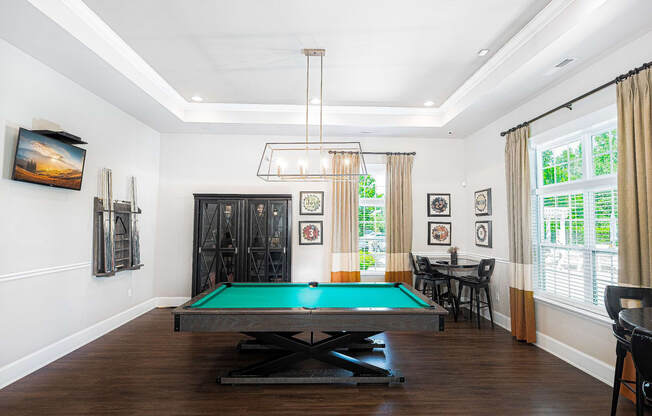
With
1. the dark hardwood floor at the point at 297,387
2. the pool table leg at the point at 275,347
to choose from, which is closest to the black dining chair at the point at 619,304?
the dark hardwood floor at the point at 297,387

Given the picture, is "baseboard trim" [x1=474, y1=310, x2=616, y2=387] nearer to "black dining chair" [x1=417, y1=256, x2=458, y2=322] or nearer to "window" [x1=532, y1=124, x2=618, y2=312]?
"window" [x1=532, y1=124, x2=618, y2=312]

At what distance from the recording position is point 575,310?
3.38 metres

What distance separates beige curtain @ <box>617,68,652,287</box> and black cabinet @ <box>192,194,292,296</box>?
12.7ft

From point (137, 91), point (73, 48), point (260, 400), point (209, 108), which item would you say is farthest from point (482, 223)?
point (73, 48)

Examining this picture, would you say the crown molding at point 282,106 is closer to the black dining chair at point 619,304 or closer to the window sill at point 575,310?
the black dining chair at point 619,304

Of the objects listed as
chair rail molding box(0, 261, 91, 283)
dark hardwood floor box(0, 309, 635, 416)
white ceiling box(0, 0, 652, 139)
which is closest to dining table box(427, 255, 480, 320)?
dark hardwood floor box(0, 309, 635, 416)

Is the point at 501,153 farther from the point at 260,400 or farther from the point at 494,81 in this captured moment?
the point at 260,400

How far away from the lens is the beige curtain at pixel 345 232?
18.4 feet

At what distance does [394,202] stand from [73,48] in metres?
4.56

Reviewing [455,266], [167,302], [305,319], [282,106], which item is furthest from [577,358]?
[167,302]

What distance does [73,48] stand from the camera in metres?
2.97

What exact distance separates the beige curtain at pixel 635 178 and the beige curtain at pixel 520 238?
3.89ft

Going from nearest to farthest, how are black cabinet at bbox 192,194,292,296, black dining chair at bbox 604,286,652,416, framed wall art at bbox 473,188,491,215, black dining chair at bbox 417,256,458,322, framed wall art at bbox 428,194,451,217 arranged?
1. black dining chair at bbox 604,286,652,416
2. black dining chair at bbox 417,256,458,322
3. framed wall art at bbox 473,188,491,215
4. black cabinet at bbox 192,194,292,296
5. framed wall art at bbox 428,194,451,217

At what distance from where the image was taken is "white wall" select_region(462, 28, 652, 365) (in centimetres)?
301
